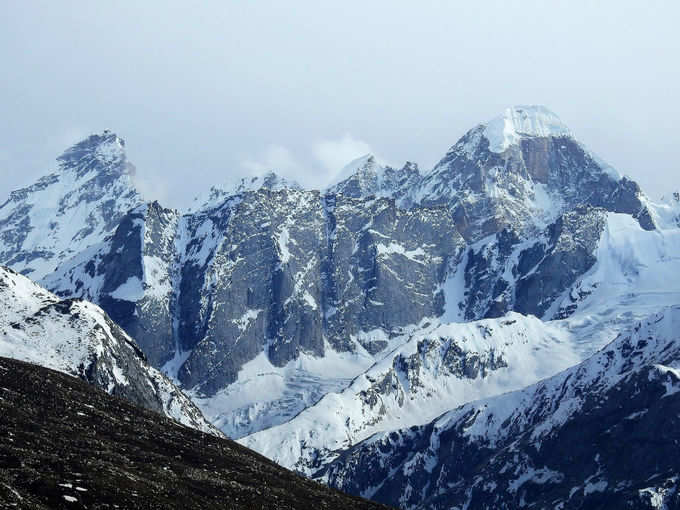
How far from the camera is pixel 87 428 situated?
15625 centimetres

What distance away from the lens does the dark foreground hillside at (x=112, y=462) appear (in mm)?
108438

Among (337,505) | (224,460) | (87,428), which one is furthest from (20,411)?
(337,505)

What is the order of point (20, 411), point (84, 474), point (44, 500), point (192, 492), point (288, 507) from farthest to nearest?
point (20, 411) → point (288, 507) → point (192, 492) → point (84, 474) → point (44, 500)

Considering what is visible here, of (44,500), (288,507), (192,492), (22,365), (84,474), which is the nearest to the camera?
(44,500)

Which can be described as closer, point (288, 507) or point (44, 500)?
point (44, 500)

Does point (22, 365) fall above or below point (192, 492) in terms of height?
above

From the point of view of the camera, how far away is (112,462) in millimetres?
130375

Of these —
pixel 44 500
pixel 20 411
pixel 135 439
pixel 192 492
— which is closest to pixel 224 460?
pixel 135 439

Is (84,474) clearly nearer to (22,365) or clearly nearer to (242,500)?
(242,500)

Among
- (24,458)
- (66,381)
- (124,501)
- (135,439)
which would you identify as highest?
(66,381)

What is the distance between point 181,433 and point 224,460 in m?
21.1

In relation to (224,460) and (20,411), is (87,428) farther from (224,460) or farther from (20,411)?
(224,460)

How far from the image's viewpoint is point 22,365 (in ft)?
651

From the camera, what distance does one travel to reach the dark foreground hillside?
108 m
